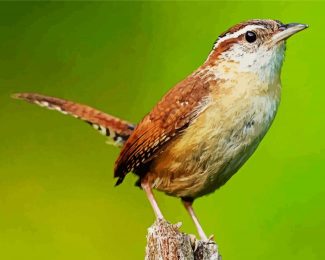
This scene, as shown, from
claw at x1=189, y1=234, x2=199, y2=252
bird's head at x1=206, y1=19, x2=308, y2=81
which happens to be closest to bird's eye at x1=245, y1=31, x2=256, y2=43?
bird's head at x1=206, y1=19, x2=308, y2=81

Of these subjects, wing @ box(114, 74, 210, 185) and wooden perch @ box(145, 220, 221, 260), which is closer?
wooden perch @ box(145, 220, 221, 260)

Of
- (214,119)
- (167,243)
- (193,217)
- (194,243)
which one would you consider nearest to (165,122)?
(214,119)

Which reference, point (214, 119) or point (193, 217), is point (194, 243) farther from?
point (193, 217)

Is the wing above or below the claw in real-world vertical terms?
above

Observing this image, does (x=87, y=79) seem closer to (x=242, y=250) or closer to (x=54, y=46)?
(x=54, y=46)

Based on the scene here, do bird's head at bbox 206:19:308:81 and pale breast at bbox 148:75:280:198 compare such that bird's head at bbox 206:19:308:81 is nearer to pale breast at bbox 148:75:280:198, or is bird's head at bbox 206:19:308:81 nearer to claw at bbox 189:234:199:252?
pale breast at bbox 148:75:280:198

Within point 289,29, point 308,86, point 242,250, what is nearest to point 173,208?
point 242,250

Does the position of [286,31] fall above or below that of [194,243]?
above
